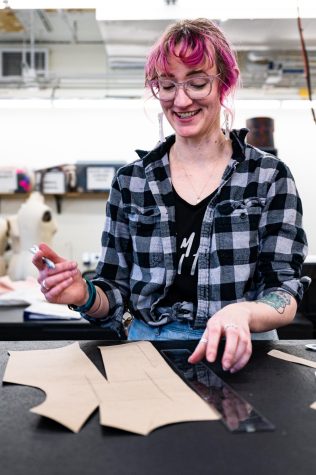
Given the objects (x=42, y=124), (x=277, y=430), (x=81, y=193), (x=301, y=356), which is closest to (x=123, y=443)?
(x=277, y=430)

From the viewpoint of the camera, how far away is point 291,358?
1.00 meters

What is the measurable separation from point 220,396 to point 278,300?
43cm

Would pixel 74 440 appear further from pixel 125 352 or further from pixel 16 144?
pixel 16 144

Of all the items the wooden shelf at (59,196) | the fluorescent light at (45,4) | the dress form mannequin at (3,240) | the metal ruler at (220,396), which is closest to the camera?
the metal ruler at (220,396)

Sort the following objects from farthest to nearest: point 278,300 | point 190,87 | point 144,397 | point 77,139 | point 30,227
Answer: point 77,139 < point 30,227 < point 190,87 < point 278,300 < point 144,397

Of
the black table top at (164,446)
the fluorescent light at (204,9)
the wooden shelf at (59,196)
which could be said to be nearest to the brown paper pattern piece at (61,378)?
the black table top at (164,446)

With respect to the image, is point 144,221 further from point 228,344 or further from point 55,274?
point 228,344

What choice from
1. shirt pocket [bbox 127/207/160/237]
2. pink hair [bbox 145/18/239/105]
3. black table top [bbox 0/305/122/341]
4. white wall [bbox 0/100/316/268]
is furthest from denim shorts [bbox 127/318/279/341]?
white wall [bbox 0/100/316/268]

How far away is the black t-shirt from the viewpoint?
1.28 m

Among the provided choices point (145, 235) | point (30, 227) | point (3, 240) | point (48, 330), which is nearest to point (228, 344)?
point (145, 235)

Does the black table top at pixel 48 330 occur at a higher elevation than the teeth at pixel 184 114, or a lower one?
lower

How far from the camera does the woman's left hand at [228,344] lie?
0.86 meters

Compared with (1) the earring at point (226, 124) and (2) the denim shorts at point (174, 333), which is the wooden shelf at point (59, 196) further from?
(2) the denim shorts at point (174, 333)

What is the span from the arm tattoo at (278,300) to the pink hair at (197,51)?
52 cm
